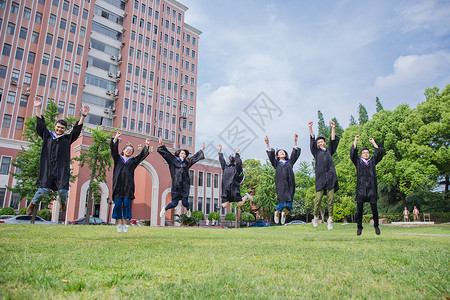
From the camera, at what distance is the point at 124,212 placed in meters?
9.97

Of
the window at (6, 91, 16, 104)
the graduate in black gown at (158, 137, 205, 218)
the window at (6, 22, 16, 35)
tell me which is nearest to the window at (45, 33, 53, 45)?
the window at (6, 22, 16, 35)

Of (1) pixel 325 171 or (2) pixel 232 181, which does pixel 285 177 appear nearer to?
(1) pixel 325 171

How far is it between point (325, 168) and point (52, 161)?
812cm

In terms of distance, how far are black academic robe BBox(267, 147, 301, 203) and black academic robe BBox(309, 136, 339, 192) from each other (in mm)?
744

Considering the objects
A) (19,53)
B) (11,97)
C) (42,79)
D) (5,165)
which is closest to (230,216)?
(5,165)

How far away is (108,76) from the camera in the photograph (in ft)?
162

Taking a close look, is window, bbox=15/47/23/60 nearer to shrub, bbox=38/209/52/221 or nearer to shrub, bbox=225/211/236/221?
shrub, bbox=38/209/52/221

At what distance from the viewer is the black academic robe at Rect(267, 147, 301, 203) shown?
10.6m

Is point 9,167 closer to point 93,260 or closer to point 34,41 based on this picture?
point 34,41

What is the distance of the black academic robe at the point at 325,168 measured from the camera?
9953 mm

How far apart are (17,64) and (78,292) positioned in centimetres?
4625

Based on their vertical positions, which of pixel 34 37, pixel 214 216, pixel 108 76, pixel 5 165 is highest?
pixel 34 37

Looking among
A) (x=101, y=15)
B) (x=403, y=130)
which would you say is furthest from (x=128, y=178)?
(x=101, y=15)

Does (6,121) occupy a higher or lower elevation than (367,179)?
higher
